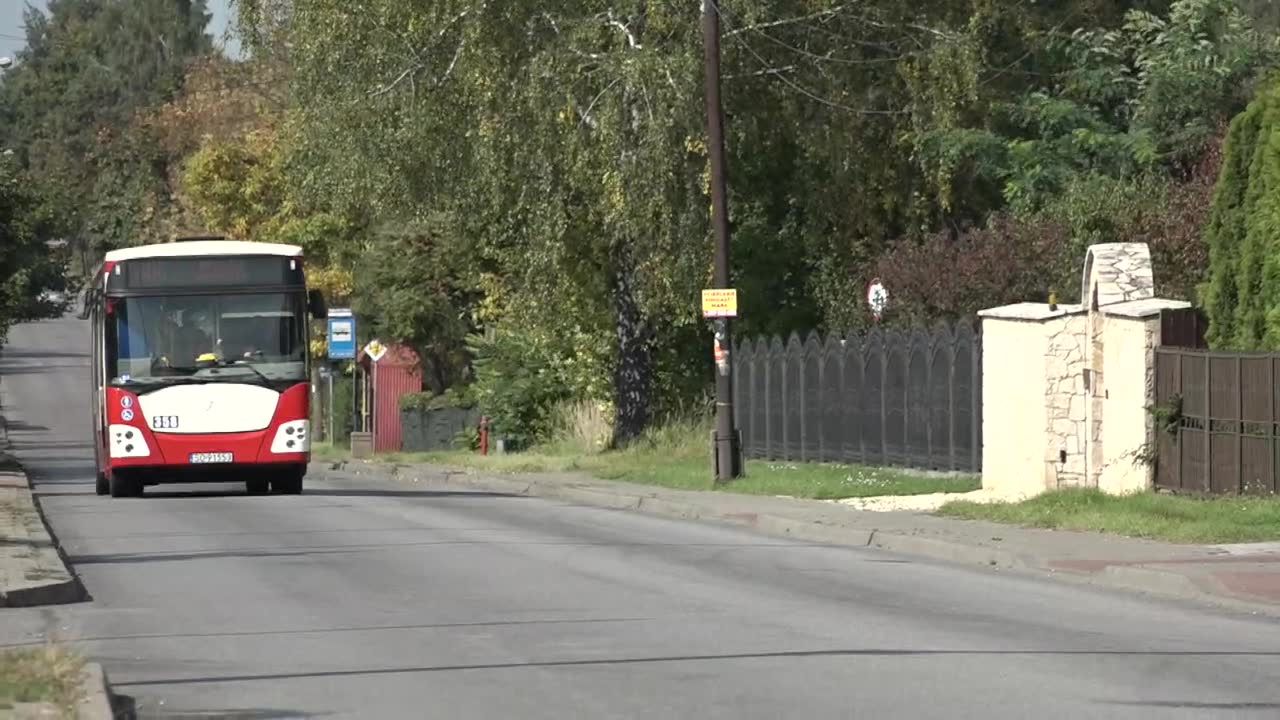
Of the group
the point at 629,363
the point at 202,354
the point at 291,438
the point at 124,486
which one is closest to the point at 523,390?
the point at 629,363

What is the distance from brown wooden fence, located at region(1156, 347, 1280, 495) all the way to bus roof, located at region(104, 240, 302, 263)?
11600 mm

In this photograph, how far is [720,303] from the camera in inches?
1195

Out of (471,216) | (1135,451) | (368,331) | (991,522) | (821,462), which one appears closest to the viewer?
(991,522)

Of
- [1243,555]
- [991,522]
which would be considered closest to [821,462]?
[991,522]

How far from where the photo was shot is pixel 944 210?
1686 inches

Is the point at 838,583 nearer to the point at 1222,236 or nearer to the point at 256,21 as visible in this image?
the point at 1222,236

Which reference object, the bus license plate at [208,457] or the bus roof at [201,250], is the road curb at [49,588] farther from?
the bus roof at [201,250]

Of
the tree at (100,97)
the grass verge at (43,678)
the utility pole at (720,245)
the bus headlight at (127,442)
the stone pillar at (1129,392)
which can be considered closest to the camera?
the grass verge at (43,678)

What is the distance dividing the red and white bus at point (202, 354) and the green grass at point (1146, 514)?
9.81 meters

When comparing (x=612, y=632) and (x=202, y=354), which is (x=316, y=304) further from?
(x=612, y=632)

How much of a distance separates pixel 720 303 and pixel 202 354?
6.76 meters

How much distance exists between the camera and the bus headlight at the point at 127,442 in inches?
1165

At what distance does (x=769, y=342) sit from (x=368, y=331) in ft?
71.6

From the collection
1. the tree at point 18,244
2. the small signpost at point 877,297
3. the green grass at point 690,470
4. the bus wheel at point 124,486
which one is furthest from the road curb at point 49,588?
the tree at point 18,244
